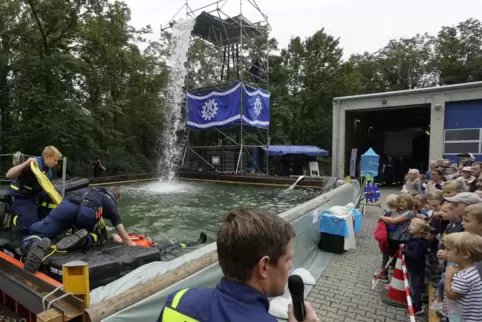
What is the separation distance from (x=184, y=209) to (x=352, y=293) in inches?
240

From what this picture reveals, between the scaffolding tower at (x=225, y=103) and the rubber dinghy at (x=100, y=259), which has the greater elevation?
the scaffolding tower at (x=225, y=103)

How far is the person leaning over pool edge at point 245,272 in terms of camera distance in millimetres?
955

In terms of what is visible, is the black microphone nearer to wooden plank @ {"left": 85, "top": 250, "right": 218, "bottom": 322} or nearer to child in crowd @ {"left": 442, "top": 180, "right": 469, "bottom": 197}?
wooden plank @ {"left": 85, "top": 250, "right": 218, "bottom": 322}

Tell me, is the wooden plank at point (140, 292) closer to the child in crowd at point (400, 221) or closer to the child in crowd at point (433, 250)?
the child in crowd at point (433, 250)

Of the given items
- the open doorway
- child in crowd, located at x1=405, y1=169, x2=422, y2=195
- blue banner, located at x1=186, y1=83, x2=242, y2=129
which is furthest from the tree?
child in crowd, located at x1=405, y1=169, x2=422, y2=195

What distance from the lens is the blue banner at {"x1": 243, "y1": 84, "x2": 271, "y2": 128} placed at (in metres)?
17.8

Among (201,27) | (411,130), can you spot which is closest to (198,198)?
(201,27)

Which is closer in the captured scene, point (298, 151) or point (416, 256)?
point (416, 256)

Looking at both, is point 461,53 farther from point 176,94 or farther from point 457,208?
point 457,208

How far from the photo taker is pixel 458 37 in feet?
97.1

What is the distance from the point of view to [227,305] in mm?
940

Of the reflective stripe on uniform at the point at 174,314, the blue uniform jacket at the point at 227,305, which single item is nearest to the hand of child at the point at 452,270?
the blue uniform jacket at the point at 227,305

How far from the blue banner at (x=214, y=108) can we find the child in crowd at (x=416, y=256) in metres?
14.6

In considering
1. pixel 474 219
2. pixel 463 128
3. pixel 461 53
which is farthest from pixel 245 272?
pixel 461 53
